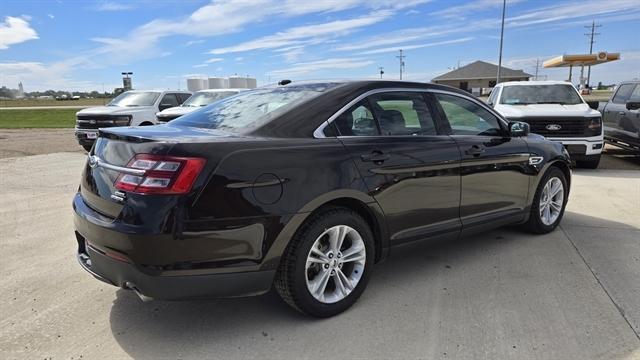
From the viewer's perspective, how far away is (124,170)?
2.82 meters

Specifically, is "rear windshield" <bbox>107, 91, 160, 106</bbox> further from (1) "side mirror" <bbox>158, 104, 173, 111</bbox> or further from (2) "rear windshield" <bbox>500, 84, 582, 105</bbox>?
(2) "rear windshield" <bbox>500, 84, 582, 105</bbox>

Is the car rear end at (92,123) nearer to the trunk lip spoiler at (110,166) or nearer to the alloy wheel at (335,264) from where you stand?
the trunk lip spoiler at (110,166)

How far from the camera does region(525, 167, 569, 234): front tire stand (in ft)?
16.5

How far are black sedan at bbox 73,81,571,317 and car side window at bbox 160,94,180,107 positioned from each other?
34.8 ft

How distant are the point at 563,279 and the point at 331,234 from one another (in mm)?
2077

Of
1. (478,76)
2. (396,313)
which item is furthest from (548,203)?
(478,76)

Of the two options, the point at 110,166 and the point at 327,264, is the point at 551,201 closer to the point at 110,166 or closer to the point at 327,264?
the point at 327,264

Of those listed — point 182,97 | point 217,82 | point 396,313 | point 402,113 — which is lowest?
point 396,313

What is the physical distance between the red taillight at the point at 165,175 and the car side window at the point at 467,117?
90.3 inches

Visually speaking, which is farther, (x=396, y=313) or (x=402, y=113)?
(x=402, y=113)

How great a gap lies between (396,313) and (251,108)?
5.94 feet

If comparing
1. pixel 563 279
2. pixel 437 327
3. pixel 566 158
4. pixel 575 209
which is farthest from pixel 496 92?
pixel 437 327

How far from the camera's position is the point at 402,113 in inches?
152

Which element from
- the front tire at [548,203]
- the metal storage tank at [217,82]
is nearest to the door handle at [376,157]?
the front tire at [548,203]
